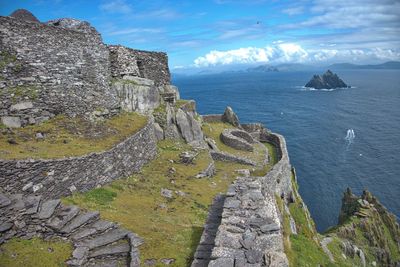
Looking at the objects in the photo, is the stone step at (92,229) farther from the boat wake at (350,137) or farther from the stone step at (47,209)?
the boat wake at (350,137)

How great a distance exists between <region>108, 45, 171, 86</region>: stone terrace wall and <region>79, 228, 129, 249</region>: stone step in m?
21.0

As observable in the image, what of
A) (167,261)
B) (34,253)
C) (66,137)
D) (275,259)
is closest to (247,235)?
(275,259)

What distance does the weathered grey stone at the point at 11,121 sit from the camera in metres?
22.3

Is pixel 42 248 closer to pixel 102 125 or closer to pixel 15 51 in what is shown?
pixel 102 125

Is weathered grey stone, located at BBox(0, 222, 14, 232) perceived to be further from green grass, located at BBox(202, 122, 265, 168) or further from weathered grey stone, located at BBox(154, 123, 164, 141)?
green grass, located at BBox(202, 122, 265, 168)

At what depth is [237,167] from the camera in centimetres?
3916

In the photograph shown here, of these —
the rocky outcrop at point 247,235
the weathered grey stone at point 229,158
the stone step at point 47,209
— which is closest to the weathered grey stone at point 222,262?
the rocky outcrop at point 247,235

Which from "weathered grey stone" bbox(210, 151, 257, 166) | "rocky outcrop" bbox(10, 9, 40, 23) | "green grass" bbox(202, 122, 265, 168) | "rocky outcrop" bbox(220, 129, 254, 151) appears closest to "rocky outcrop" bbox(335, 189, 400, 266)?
"green grass" bbox(202, 122, 265, 168)

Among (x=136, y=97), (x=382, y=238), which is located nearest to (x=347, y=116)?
(x=382, y=238)

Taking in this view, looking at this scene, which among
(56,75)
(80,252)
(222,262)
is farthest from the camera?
(56,75)

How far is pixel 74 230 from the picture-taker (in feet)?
49.3

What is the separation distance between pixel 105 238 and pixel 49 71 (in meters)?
15.6

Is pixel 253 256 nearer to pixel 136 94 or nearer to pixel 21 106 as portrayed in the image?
pixel 21 106

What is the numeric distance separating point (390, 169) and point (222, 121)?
38.2 m
